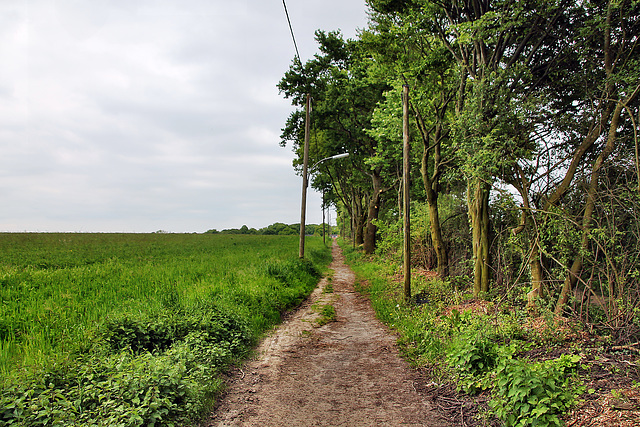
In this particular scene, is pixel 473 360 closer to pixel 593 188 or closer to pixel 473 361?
pixel 473 361

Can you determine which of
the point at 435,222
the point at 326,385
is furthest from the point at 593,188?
the point at 435,222

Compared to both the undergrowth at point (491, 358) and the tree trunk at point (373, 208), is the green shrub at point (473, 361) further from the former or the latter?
the tree trunk at point (373, 208)

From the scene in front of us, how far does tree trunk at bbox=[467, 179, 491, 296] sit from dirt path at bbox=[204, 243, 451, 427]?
3627 mm

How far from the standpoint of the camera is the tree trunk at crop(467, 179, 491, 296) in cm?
995

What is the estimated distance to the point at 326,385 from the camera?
5.16 metres

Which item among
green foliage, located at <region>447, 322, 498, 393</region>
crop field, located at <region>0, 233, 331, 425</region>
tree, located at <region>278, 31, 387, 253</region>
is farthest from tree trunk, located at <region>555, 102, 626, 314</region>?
tree, located at <region>278, 31, 387, 253</region>

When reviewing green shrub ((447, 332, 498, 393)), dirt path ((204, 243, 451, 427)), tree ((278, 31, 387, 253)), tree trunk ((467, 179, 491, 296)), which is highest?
tree ((278, 31, 387, 253))

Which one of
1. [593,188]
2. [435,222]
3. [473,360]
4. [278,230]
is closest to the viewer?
[473,360]

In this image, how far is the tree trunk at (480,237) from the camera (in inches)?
392

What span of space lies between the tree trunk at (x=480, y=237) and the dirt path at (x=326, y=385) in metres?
3.63

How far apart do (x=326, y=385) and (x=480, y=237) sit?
6844 mm

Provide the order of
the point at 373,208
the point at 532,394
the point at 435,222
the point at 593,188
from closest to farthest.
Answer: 1. the point at 532,394
2. the point at 593,188
3. the point at 435,222
4. the point at 373,208

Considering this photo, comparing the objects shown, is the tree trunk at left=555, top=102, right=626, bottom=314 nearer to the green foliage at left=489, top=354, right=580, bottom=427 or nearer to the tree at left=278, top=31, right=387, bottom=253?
the green foliage at left=489, top=354, right=580, bottom=427

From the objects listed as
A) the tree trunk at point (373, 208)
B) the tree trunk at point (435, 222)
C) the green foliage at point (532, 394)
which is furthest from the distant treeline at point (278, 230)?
the green foliage at point (532, 394)
